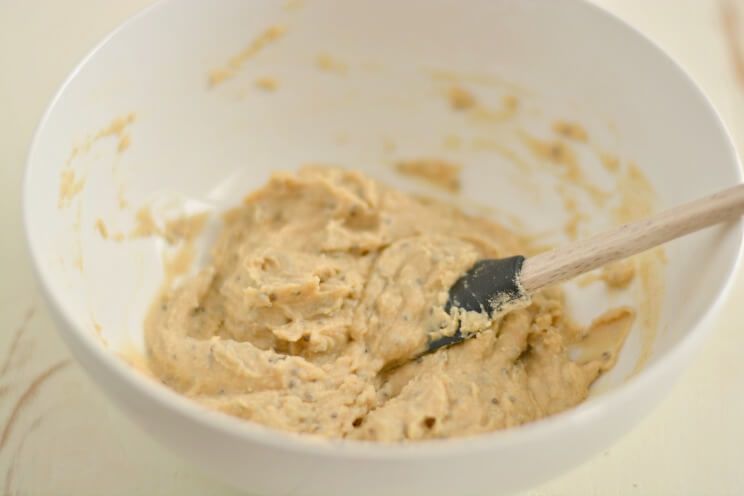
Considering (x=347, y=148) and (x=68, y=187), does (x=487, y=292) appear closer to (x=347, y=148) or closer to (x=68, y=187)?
(x=347, y=148)

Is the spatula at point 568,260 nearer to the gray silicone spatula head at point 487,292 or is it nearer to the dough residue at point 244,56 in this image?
the gray silicone spatula head at point 487,292

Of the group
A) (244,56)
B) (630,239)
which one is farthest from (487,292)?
(244,56)

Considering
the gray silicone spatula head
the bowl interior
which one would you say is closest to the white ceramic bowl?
the bowl interior

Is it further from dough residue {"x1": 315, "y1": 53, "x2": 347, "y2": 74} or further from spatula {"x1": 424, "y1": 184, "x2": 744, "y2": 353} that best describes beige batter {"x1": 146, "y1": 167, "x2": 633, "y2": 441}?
dough residue {"x1": 315, "y1": 53, "x2": 347, "y2": 74}

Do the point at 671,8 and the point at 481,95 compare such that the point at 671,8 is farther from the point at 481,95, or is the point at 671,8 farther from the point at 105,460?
the point at 105,460

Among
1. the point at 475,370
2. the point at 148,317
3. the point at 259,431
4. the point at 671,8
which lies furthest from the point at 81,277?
the point at 671,8

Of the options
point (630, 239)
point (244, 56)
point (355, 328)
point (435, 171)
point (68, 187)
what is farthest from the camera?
point (435, 171)
